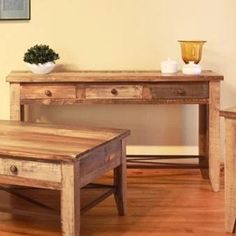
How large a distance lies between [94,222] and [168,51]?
1602 millimetres

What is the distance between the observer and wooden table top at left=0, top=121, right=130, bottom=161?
2.53 m

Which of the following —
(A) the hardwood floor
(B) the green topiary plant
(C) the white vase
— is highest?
(B) the green topiary plant

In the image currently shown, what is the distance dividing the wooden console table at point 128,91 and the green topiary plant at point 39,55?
0.16 meters

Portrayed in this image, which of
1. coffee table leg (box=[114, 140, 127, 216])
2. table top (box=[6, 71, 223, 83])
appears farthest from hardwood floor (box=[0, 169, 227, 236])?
table top (box=[6, 71, 223, 83])

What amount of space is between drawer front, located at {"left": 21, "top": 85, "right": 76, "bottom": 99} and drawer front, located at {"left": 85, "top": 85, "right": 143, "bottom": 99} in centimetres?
11

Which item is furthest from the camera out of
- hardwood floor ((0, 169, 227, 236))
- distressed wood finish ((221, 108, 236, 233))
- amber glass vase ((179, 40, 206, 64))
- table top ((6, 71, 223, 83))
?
amber glass vase ((179, 40, 206, 64))

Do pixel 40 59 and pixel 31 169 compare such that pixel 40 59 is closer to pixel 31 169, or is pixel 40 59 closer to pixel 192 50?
pixel 192 50

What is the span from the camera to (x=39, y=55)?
12.4 ft

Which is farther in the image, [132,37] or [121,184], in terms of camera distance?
[132,37]

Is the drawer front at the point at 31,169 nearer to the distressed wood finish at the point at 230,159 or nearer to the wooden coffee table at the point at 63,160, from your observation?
the wooden coffee table at the point at 63,160

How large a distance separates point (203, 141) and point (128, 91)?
786mm

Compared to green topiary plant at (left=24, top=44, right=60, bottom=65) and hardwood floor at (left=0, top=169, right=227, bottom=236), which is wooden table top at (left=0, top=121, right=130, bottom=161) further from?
green topiary plant at (left=24, top=44, right=60, bottom=65)

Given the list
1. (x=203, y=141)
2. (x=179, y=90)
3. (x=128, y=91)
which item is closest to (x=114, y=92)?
(x=128, y=91)

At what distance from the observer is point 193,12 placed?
4051 mm
